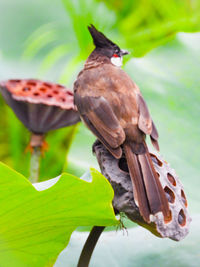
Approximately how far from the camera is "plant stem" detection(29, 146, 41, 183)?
1.76m

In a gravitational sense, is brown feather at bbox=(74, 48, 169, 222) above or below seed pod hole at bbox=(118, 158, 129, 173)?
above

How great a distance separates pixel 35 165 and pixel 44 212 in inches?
36.6

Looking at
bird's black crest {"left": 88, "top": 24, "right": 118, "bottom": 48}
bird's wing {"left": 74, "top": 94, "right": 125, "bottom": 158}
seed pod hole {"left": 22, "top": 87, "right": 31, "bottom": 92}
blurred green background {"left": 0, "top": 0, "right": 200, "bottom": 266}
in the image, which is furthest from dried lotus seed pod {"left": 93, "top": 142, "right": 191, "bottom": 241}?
seed pod hole {"left": 22, "top": 87, "right": 31, "bottom": 92}

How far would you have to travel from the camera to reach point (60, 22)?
2891mm

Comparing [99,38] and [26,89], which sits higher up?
[99,38]

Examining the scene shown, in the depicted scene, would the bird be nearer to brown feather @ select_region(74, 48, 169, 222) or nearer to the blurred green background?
brown feather @ select_region(74, 48, 169, 222)

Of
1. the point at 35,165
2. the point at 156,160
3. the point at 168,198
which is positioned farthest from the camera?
the point at 35,165

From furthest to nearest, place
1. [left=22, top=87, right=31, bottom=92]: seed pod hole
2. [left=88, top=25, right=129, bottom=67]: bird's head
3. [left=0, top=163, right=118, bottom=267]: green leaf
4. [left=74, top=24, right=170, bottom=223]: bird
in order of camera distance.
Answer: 1. [left=22, top=87, right=31, bottom=92]: seed pod hole
2. [left=88, top=25, right=129, bottom=67]: bird's head
3. [left=74, top=24, right=170, bottom=223]: bird
4. [left=0, top=163, right=118, bottom=267]: green leaf

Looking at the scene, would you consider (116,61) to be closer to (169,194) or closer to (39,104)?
(39,104)

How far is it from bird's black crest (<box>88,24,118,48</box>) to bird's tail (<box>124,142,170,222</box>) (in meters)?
0.47

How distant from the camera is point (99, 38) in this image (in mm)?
1660

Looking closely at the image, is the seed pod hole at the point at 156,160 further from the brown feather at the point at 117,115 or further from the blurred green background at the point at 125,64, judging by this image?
the blurred green background at the point at 125,64

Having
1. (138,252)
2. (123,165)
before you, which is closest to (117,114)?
(123,165)

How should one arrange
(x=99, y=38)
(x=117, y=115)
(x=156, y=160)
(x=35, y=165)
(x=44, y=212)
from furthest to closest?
(x=35, y=165), (x=99, y=38), (x=117, y=115), (x=156, y=160), (x=44, y=212)
